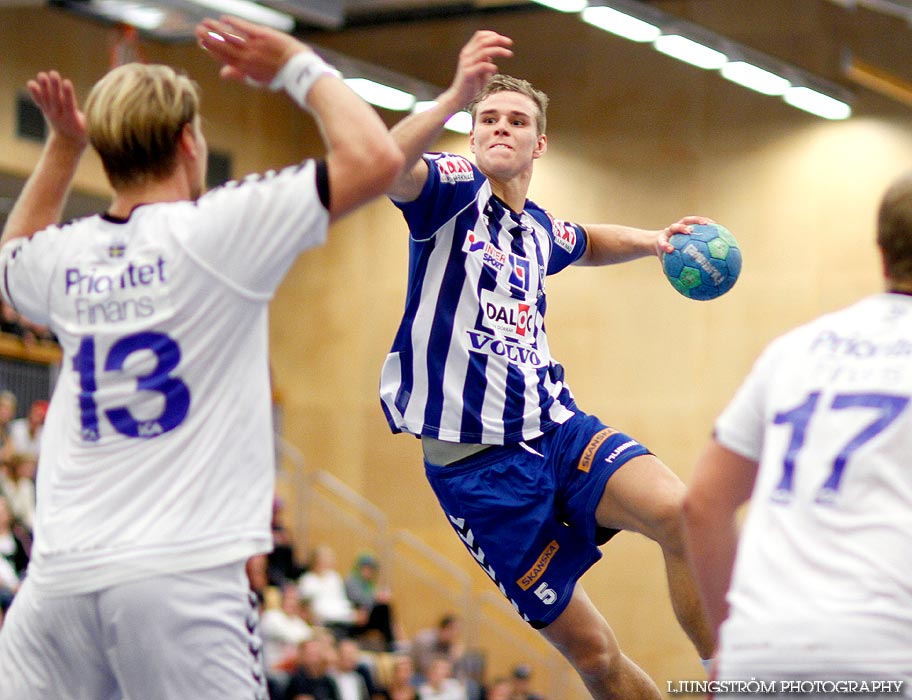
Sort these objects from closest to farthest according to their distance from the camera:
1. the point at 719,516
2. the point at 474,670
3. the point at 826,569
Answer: the point at 826,569 < the point at 719,516 < the point at 474,670

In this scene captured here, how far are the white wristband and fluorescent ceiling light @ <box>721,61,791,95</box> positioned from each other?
15.3 meters

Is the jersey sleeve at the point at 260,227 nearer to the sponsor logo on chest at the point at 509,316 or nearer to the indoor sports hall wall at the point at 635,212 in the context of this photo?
the sponsor logo on chest at the point at 509,316

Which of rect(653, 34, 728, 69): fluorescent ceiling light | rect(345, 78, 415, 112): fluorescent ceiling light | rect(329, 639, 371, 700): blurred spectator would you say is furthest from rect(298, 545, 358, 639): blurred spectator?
rect(653, 34, 728, 69): fluorescent ceiling light

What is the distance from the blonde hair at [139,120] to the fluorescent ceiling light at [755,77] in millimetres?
15549

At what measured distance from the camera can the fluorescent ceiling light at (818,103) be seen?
63.8ft

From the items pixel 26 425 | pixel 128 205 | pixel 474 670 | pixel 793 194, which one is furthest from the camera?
pixel 793 194

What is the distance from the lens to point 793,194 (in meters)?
20.0

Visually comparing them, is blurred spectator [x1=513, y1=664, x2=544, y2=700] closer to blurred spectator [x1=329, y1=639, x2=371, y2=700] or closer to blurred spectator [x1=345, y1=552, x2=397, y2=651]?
blurred spectator [x1=345, y1=552, x2=397, y2=651]

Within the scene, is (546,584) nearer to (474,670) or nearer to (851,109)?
(474,670)

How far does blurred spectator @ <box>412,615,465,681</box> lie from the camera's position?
58.2ft

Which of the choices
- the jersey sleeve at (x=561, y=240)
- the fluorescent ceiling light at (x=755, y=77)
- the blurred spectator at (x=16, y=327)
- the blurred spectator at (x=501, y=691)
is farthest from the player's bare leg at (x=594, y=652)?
the blurred spectator at (x=16, y=327)

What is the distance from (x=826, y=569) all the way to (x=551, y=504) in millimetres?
2921

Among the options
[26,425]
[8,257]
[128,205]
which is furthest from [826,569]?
[26,425]

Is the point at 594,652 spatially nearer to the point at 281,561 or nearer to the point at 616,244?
the point at 616,244
